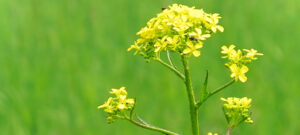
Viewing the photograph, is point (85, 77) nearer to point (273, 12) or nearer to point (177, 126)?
point (177, 126)

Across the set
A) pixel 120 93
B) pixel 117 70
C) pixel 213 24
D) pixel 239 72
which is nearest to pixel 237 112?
pixel 239 72

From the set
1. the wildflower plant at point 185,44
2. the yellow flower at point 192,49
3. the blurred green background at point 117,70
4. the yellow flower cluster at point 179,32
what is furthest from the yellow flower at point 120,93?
the blurred green background at point 117,70

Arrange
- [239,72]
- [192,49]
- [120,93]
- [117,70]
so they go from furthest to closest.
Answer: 1. [117,70]
2. [120,93]
3. [239,72]
4. [192,49]

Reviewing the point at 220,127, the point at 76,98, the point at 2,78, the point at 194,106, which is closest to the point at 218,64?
the point at 220,127

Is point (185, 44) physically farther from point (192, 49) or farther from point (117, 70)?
point (117, 70)

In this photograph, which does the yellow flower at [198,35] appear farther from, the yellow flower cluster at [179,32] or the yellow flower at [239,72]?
the yellow flower at [239,72]
